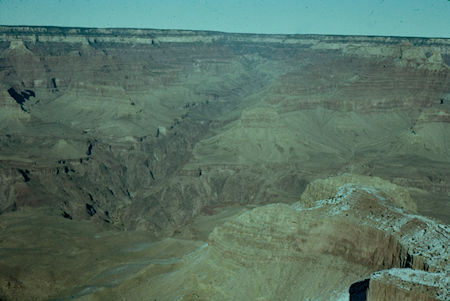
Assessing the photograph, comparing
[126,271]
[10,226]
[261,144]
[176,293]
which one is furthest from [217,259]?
[261,144]

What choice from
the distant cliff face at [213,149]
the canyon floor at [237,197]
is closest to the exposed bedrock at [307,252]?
the canyon floor at [237,197]

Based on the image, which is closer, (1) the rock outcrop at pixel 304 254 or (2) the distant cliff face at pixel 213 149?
(1) the rock outcrop at pixel 304 254

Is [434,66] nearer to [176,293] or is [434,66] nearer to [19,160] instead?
[19,160]

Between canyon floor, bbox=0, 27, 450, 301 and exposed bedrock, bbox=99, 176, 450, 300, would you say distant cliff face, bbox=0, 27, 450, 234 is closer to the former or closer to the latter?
canyon floor, bbox=0, 27, 450, 301

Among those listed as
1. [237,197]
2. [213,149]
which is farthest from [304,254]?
[213,149]

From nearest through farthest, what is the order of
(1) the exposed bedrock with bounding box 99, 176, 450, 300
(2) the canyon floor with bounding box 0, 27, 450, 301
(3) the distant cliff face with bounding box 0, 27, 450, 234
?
(1) the exposed bedrock with bounding box 99, 176, 450, 300 < (2) the canyon floor with bounding box 0, 27, 450, 301 < (3) the distant cliff face with bounding box 0, 27, 450, 234

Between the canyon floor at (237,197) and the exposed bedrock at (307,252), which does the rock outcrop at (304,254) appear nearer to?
the exposed bedrock at (307,252)

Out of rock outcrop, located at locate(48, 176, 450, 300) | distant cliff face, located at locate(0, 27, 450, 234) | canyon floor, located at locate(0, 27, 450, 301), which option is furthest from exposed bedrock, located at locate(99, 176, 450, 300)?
distant cliff face, located at locate(0, 27, 450, 234)

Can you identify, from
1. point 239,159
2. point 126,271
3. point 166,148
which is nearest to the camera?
point 126,271
